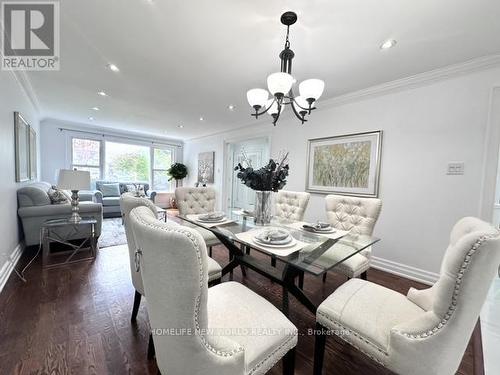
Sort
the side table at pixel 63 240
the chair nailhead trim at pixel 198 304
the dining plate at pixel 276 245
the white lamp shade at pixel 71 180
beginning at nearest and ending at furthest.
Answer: the chair nailhead trim at pixel 198 304 < the dining plate at pixel 276 245 < the side table at pixel 63 240 < the white lamp shade at pixel 71 180

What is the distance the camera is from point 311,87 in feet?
5.29

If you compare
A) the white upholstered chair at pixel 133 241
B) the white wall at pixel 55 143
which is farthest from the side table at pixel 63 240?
the white wall at pixel 55 143

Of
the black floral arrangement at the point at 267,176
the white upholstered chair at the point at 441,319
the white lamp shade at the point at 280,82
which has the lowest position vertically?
the white upholstered chair at the point at 441,319

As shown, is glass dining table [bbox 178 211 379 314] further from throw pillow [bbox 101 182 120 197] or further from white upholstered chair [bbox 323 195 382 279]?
throw pillow [bbox 101 182 120 197]

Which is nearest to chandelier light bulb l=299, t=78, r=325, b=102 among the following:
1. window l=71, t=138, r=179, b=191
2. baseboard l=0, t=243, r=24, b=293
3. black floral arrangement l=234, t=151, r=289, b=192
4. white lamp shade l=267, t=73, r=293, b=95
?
white lamp shade l=267, t=73, r=293, b=95

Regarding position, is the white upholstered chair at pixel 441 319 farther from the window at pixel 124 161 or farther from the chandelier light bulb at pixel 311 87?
the window at pixel 124 161

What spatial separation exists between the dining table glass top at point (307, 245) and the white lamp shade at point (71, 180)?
1.79m

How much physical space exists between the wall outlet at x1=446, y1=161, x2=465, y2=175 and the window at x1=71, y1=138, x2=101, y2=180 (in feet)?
23.6

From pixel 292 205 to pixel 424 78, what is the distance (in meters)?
2.05

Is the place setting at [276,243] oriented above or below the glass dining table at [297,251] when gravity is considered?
above

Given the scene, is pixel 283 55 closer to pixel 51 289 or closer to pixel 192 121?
pixel 51 289

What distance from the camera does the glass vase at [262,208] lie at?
75.1 inches

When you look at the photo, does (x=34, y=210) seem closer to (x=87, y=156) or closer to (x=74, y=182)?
(x=74, y=182)

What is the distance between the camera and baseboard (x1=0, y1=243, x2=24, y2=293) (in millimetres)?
1981
